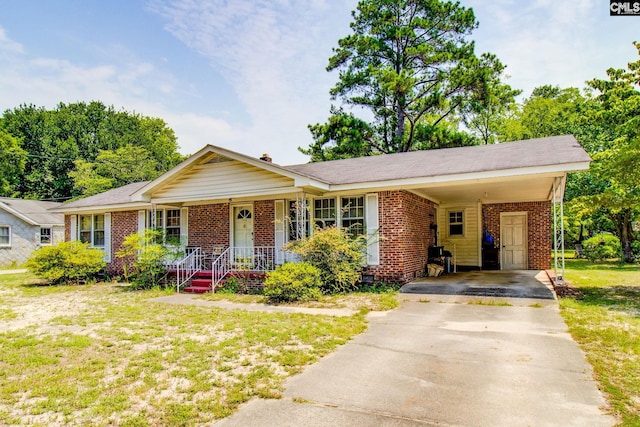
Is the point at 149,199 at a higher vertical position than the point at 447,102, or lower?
lower

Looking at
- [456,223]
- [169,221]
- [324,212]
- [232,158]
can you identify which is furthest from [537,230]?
[169,221]

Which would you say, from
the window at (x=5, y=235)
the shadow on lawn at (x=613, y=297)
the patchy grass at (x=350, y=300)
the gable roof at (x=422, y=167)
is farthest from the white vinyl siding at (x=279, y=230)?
the window at (x=5, y=235)

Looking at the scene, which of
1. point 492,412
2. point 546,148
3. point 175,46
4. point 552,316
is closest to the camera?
point 492,412

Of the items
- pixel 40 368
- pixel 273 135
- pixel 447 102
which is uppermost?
pixel 447 102

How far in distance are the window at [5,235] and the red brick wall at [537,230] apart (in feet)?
90.0

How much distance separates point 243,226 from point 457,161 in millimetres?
7292

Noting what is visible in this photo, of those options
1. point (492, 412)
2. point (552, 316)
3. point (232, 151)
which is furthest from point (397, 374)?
point (232, 151)

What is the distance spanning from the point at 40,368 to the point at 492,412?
210 inches

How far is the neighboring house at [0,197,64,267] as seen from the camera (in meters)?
24.8

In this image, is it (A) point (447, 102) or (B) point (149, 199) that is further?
(A) point (447, 102)

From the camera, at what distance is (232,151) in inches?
466

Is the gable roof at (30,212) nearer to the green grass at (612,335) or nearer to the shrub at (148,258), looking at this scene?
the shrub at (148,258)

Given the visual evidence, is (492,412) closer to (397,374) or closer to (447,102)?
(397,374)

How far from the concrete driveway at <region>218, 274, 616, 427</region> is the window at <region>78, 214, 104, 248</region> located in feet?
48.5
